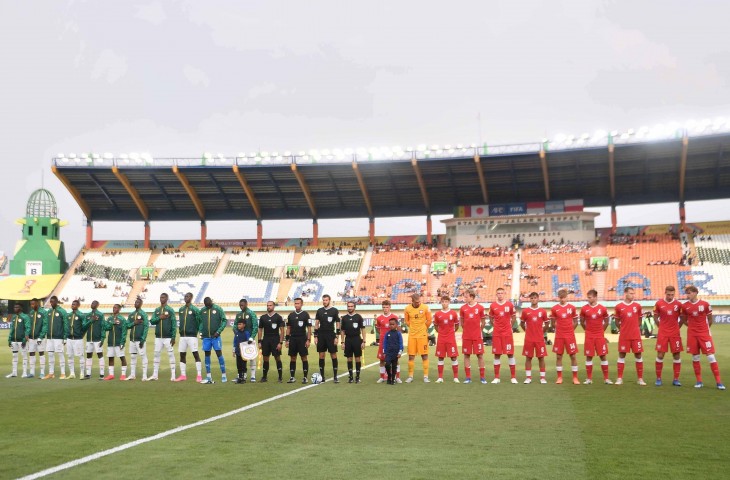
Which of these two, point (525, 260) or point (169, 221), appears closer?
point (525, 260)

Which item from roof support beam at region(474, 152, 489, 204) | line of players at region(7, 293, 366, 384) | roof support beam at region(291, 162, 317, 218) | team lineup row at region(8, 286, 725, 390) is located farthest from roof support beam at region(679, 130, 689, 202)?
line of players at region(7, 293, 366, 384)

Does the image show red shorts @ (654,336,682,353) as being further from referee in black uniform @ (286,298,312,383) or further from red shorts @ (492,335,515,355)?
referee in black uniform @ (286,298,312,383)

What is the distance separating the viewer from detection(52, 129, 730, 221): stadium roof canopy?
5219cm

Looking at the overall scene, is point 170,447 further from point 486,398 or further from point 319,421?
point 486,398

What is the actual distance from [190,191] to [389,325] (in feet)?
156

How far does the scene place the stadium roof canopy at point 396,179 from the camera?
52.2 meters

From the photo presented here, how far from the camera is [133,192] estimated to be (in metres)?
61.1

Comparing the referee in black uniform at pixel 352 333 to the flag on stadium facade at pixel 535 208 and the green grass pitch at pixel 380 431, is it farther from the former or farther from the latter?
the flag on stadium facade at pixel 535 208

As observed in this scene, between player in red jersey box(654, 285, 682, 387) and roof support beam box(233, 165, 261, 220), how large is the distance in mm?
46765

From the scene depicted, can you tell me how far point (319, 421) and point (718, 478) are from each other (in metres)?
5.66

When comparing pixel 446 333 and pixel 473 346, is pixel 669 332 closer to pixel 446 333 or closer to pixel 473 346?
pixel 473 346

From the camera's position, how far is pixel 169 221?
214ft

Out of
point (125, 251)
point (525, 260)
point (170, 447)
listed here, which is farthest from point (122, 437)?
point (125, 251)

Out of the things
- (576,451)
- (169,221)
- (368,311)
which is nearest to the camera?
(576,451)
